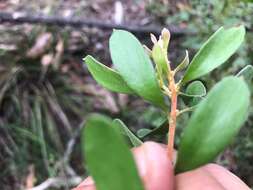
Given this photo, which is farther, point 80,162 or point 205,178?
point 80,162

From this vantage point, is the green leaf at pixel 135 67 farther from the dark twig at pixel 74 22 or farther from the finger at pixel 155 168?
the dark twig at pixel 74 22

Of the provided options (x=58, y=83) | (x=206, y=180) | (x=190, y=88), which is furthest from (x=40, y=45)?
(x=206, y=180)

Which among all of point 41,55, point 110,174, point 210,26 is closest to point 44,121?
point 41,55

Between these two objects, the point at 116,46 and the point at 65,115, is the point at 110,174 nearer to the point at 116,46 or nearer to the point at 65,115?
the point at 116,46

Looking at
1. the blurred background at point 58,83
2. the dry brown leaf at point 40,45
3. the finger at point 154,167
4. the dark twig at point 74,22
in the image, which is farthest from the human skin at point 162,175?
the dry brown leaf at point 40,45

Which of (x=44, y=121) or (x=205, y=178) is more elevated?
(x=205, y=178)

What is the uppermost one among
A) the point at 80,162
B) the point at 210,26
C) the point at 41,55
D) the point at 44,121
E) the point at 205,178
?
the point at 205,178

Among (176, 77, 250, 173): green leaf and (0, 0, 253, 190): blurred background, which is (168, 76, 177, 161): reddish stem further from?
(0, 0, 253, 190): blurred background
